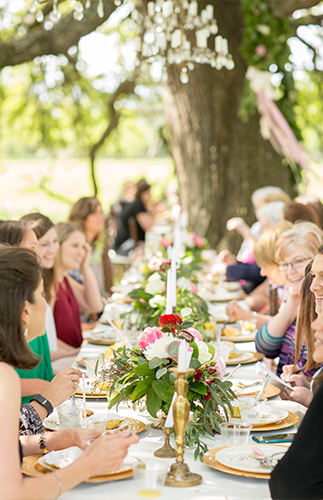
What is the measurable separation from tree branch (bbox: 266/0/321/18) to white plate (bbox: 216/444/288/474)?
509 cm

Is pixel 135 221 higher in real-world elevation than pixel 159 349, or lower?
lower

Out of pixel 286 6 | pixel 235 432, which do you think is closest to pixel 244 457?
pixel 235 432

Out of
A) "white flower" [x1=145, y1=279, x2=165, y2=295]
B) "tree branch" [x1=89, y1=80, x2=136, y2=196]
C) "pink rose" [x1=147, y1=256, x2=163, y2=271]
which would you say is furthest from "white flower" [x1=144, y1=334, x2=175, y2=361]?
"tree branch" [x1=89, y1=80, x2=136, y2=196]

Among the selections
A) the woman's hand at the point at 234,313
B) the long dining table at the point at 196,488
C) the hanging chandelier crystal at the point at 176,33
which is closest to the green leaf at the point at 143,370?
the long dining table at the point at 196,488

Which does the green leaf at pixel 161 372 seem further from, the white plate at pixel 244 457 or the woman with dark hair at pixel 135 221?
the woman with dark hair at pixel 135 221

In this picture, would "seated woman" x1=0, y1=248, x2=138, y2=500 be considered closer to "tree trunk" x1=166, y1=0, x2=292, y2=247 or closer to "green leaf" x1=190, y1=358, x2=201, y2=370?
"green leaf" x1=190, y1=358, x2=201, y2=370

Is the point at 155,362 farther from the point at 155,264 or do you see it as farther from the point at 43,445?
the point at 155,264

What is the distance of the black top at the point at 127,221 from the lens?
29.0 feet

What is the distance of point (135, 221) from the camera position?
8.84 metres

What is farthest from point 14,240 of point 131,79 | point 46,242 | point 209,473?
point 131,79

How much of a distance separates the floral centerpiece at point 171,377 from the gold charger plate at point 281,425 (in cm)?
12

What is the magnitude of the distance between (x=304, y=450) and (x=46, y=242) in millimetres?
2492

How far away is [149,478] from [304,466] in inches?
13.8

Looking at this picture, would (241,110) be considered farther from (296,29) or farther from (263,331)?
(263,331)
